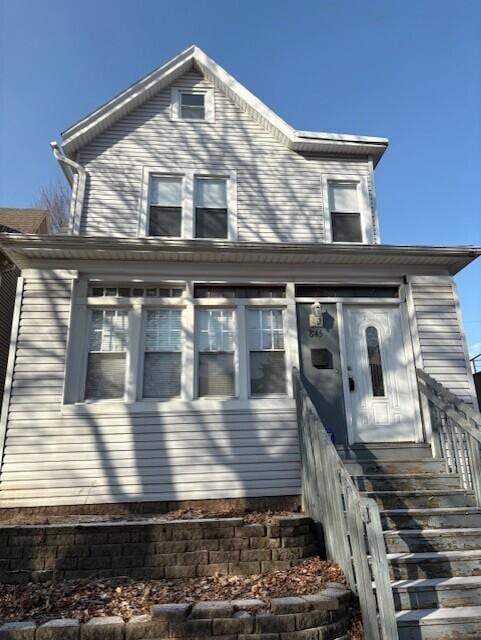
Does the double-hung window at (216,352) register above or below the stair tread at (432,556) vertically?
above

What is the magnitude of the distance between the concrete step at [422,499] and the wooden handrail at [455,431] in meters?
0.14

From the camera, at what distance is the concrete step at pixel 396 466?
5082mm

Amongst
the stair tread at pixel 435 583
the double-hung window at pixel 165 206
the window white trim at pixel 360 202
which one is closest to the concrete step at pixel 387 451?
the stair tread at pixel 435 583

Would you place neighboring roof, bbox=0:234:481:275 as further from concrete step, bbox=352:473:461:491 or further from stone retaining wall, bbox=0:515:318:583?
stone retaining wall, bbox=0:515:318:583

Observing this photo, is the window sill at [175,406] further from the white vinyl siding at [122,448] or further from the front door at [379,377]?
the front door at [379,377]

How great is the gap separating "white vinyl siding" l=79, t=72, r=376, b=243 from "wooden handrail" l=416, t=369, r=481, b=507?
3041 millimetres

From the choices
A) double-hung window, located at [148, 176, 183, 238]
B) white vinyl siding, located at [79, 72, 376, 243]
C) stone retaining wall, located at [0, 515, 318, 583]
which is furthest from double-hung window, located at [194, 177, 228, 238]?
stone retaining wall, located at [0, 515, 318, 583]

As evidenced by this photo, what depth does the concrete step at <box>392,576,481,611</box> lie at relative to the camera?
329 cm

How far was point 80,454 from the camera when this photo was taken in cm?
534

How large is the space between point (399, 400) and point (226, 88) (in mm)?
6020

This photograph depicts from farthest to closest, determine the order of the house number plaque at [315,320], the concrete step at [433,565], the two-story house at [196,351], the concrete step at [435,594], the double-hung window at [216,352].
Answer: the house number plaque at [315,320], the double-hung window at [216,352], the two-story house at [196,351], the concrete step at [433,565], the concrete step at [435,594]

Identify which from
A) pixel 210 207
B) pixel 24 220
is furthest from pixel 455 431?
pixel 24 220

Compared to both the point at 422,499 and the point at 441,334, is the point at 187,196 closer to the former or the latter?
the point at 441,334

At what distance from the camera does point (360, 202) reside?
752 centimetres
